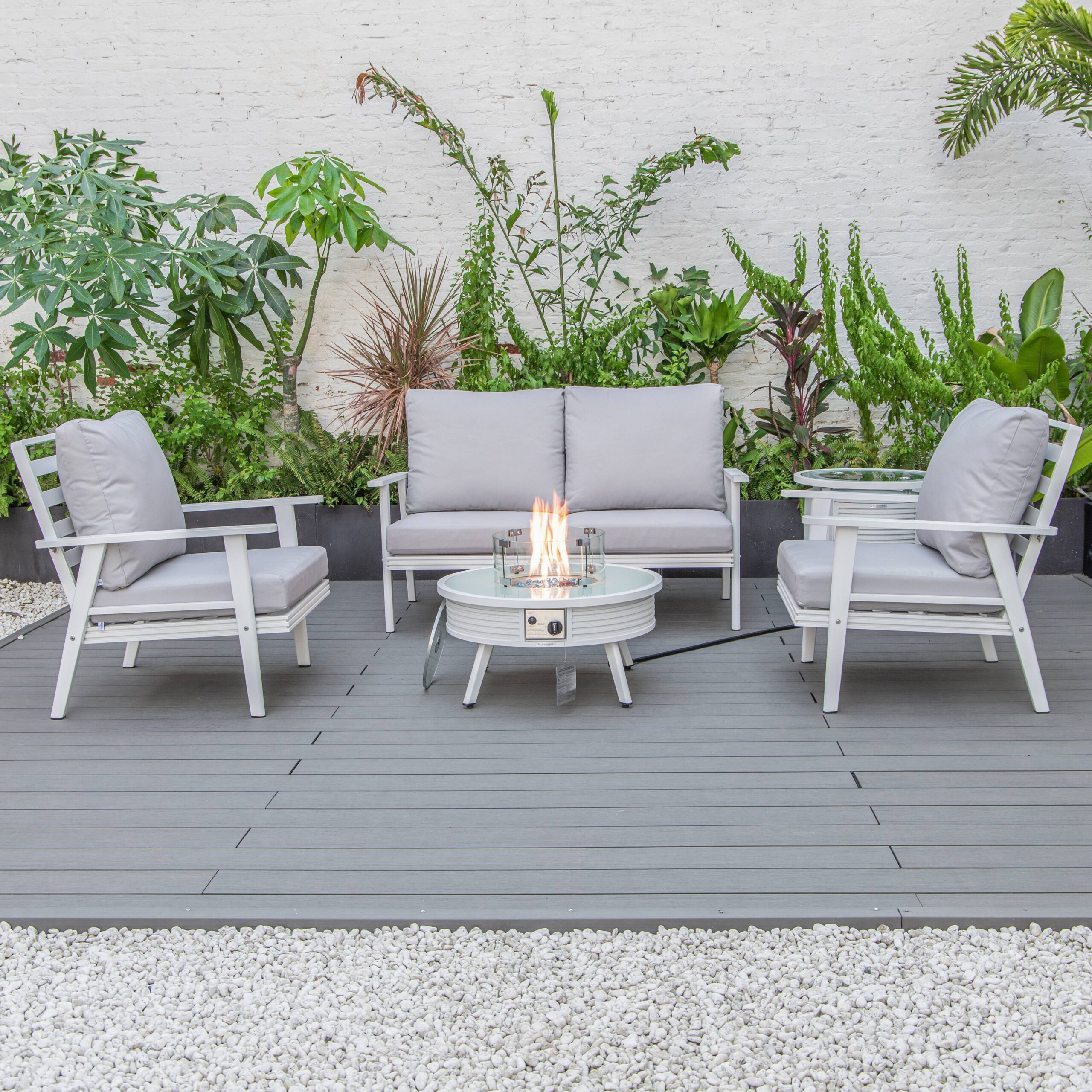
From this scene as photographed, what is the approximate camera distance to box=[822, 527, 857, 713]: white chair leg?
9.91ft

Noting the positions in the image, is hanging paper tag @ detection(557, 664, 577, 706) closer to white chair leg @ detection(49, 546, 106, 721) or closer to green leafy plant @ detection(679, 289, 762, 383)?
white chair leg @ detection(49, 546, 106, 721)

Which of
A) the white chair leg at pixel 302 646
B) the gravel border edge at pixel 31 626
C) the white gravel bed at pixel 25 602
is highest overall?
the white chair leg at pixel 302 646

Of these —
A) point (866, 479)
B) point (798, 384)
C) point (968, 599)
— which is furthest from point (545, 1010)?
point (798, 384)

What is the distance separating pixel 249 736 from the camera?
3014mm

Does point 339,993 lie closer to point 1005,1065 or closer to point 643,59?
point 1005,1065

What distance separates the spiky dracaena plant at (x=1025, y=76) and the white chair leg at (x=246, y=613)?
416 cm

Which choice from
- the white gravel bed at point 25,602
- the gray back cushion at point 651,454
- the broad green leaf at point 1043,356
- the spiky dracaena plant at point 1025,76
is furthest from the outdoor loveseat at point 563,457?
the spiky dracaena plant at point 1025,76

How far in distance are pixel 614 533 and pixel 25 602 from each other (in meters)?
3.04

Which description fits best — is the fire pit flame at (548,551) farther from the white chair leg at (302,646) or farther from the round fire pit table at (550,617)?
the white chair leg at (302,646)

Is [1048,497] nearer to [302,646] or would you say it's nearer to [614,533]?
[614,533]

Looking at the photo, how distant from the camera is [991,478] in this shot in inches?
119

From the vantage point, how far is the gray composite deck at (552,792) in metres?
2.02

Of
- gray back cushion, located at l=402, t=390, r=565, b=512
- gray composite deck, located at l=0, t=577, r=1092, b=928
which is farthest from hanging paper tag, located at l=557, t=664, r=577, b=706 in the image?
gray back cushion, located at l=402, t=390, r=565, b=512

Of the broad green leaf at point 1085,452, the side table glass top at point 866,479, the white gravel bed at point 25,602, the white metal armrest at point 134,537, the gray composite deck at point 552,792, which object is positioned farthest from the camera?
the white gravel bed at point 25,602
